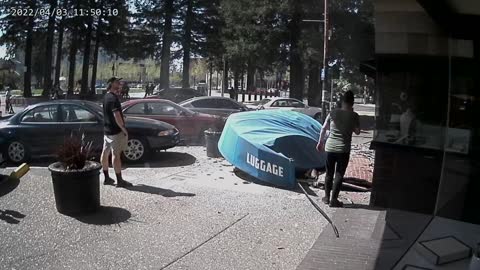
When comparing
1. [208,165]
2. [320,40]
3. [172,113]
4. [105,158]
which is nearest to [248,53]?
[320,40]

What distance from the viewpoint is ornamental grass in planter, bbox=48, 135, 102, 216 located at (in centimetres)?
607

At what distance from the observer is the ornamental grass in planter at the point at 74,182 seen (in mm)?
6074

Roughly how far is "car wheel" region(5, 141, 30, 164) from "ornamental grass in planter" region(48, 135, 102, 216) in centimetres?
452

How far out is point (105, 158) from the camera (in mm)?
7855

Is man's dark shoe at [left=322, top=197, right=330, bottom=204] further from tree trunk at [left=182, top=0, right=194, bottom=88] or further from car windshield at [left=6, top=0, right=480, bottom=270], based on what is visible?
tree trunk at [left=182, top=0, right=194, bottom=88]

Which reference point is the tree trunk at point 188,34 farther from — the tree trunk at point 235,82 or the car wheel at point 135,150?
the car wheel at point 135,150

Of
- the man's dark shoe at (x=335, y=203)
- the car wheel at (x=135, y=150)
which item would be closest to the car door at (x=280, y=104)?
the car wheel at (x=135, y=150)

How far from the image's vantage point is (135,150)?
34.2 feet

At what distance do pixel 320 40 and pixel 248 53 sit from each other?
201 inches

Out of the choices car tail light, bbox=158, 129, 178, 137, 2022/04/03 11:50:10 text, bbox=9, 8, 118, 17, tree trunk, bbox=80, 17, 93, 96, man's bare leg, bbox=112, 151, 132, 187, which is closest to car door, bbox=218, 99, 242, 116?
car tail light, bbox=158, 129, 178, 137

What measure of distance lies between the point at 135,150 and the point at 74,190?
435 centimetres

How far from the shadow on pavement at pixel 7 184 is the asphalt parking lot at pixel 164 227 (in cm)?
3

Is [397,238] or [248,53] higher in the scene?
[248,53]

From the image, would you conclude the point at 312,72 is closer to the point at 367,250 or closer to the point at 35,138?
the point at 35,138
